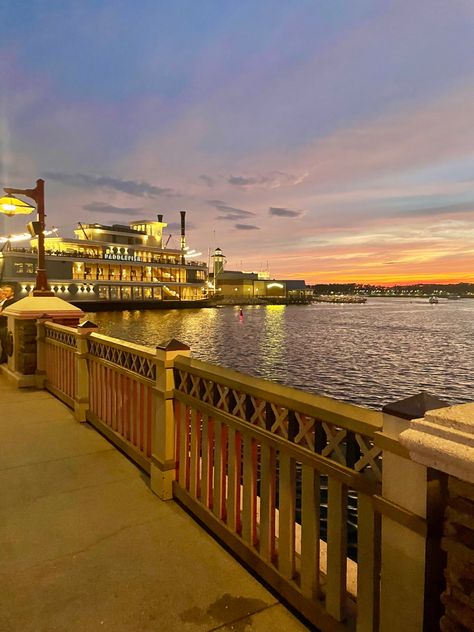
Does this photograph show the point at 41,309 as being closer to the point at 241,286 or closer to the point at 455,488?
the point at 455,488

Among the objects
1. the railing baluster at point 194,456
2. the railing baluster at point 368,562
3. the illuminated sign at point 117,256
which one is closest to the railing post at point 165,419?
the railing baluster at point 194,456

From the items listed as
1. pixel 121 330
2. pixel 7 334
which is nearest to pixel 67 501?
pixel 7 334

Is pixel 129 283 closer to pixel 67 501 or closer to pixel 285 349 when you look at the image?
pixel 285 349

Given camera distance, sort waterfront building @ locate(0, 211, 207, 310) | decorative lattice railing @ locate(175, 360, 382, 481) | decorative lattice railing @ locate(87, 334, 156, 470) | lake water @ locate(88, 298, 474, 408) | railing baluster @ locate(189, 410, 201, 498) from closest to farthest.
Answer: decorative lattice railing @ locate(175, 360, 382, 481), railing baluster @ locate(189, 410, 201, 498), decorative lattice railing @ locate(87, 334, 156, 470), lake water @ locate(88, 298, 474, 408), waterfront building @ locate(0, 211, 207, 310)

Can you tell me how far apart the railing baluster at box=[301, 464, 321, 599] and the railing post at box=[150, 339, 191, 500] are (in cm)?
172

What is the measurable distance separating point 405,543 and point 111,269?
90.4 m

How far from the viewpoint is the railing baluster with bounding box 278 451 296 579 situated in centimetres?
258

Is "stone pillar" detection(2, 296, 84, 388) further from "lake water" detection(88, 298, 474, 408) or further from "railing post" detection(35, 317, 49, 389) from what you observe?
"lake water" detection(88, 298, 474, 408)

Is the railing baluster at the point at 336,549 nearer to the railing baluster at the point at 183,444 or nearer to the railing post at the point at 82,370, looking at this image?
the railing baluster at the point at 183,444

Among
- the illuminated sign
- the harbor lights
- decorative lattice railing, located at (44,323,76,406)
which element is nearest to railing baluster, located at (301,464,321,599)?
decorative lattice railing, located at (44,323,76,406)

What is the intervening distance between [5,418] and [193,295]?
334 ft

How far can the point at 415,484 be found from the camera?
1801mm

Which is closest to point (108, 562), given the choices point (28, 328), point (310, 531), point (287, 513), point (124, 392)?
point (287, 513)

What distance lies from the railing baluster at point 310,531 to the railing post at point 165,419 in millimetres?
1718
